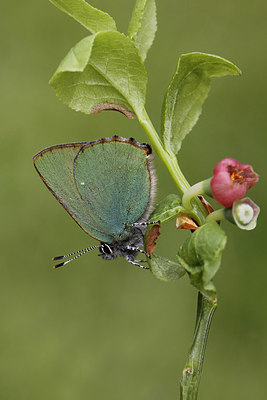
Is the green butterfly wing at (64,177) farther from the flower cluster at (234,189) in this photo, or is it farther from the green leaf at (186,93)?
the flower cluster at (234,189)

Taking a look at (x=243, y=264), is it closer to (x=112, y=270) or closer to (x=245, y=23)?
(x=112, y=270)

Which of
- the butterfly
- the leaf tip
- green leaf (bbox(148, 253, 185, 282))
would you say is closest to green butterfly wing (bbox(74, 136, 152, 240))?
the butterfly

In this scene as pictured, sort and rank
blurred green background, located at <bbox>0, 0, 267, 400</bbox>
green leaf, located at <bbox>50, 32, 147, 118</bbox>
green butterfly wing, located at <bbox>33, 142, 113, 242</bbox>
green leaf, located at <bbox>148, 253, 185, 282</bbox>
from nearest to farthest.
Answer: green leaf, located at <bbox>50, 32, 147, 118</bbox>, green leaf, located at <bbox>148, 253, 185, 282</bbox>, green butterfly wing, located at <bbox>33, 142, 113, 242</bbox>, blurred green background, located at <bbox>0, 0, 267, 400</bbox>

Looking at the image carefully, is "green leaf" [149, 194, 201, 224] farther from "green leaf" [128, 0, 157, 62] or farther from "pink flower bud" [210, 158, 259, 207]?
"green leaf" [128, 0, 157, 62]

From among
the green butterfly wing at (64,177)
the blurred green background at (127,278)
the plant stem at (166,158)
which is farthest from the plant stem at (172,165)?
the blurred green background at (127,278)

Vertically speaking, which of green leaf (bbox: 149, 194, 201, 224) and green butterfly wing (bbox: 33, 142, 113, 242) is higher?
green butterfly wing (bbox: 33, 142, 113, 242)

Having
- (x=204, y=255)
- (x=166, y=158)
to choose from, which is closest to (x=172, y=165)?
(x=166, y=158)

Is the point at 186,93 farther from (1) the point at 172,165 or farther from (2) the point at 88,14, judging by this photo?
(2) the point at 88,14
